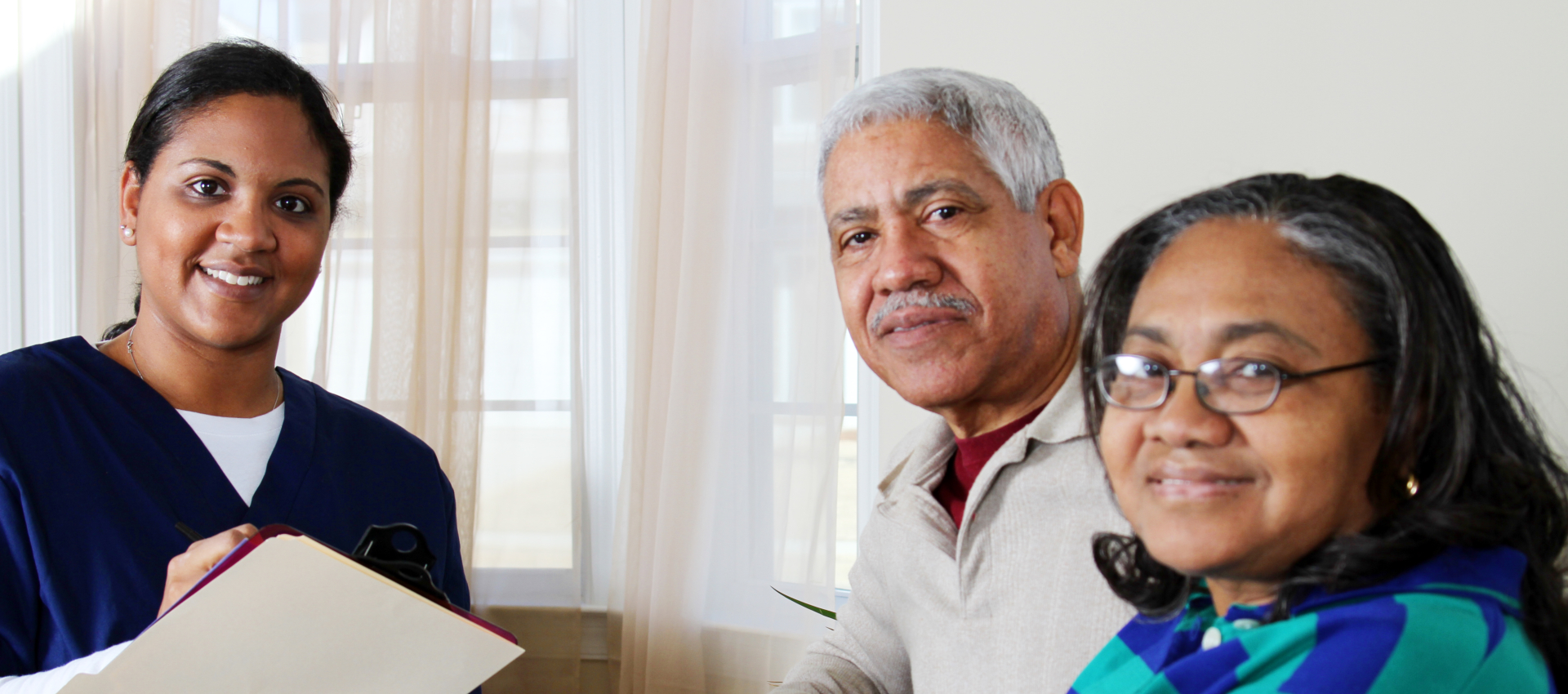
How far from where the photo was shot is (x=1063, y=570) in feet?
3.01

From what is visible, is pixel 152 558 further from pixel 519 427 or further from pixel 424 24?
pixel 424 24

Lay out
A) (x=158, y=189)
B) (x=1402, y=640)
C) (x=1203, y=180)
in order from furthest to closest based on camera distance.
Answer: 1. (x=1203, y=180)
2. (x=158, y=189)
3. (x=1402, y=640)

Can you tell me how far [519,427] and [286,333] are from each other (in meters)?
0.67

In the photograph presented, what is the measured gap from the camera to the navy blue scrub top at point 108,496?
1.06 m

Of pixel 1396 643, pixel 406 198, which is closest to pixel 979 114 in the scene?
pixel 1396 643

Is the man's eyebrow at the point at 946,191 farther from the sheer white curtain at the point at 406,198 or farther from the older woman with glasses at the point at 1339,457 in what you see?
the sheer white curtain at the point at 406,198

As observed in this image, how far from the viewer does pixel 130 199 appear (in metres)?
1.24

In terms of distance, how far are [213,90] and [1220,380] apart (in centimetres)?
121

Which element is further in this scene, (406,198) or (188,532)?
(406,198)

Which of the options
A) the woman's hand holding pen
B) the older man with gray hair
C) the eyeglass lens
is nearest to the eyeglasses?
the eyeglass lens

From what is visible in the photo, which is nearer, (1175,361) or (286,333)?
(1175,361)

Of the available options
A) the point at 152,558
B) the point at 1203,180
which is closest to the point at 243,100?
the point at 152,558

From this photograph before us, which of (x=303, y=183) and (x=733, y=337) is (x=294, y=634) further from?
(x=733, y=337)

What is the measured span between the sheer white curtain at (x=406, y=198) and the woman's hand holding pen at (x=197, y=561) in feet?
4.21
